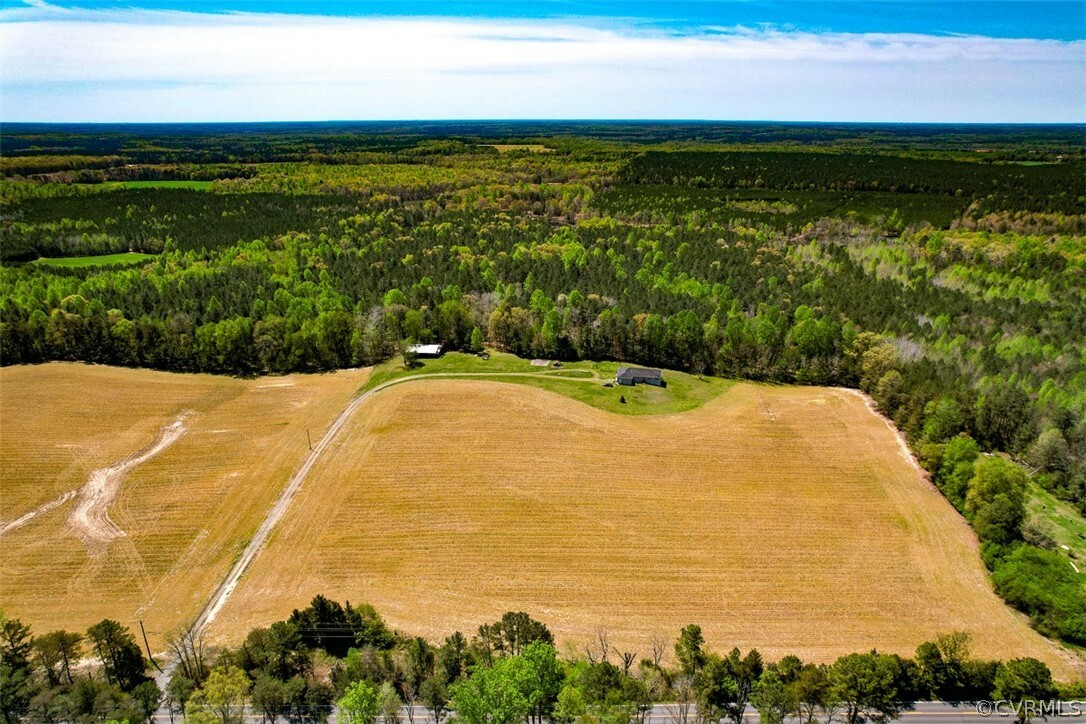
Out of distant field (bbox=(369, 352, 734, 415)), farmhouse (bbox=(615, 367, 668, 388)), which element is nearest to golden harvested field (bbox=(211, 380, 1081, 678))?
distant field (bbox=(369, 352, 734, 415))

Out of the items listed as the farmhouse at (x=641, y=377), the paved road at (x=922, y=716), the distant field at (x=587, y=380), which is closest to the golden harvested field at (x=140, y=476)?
the distant field at (x=587, y=380)

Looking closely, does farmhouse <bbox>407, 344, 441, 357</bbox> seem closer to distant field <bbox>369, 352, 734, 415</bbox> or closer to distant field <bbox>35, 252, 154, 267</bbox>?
distant field <bbox>369, 352, 734, 415</bbox>

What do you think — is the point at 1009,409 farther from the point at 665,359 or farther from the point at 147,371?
the point at 147,371

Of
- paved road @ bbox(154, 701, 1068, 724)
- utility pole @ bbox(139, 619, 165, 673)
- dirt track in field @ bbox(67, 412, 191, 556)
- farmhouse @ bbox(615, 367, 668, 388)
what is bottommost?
utility pole @ bbox(139, 619, 165, 673)

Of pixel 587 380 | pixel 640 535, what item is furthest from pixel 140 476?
pixel 587 380

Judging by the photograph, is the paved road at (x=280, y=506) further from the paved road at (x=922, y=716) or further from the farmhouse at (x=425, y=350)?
the paved road at (x=922, y=716)

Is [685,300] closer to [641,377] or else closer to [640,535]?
[641,377]
